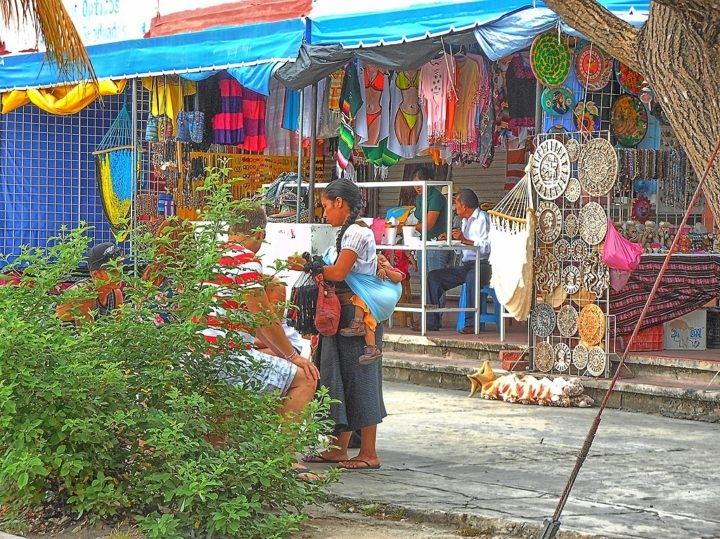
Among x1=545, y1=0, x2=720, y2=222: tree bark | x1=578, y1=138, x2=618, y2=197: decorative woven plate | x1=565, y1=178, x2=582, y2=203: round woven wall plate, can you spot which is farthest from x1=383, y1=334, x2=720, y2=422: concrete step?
x1=545, y1=0, x2=720, y2=222: tree bark

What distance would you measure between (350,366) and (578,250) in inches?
151

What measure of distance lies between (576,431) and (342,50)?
4635 mm

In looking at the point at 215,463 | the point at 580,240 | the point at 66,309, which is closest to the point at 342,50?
the point at 580,240

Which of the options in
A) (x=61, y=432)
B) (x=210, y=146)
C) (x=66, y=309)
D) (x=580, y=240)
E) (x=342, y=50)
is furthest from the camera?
(x=210, y=146)

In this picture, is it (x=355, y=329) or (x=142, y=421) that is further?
(x=355, y=329)

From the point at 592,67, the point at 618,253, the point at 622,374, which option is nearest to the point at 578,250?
the point at 618,253

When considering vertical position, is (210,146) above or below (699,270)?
above

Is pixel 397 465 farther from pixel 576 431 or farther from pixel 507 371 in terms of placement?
pixel 507 371

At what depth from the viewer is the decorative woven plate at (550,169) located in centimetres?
1148

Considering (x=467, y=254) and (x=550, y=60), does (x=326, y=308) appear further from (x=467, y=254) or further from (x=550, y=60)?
(x=467, y=254)

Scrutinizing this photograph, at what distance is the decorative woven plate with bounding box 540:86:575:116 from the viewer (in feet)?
37.8

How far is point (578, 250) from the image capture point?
11523mm

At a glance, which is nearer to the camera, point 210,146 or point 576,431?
point 576,431

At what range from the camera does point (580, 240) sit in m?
11.5
